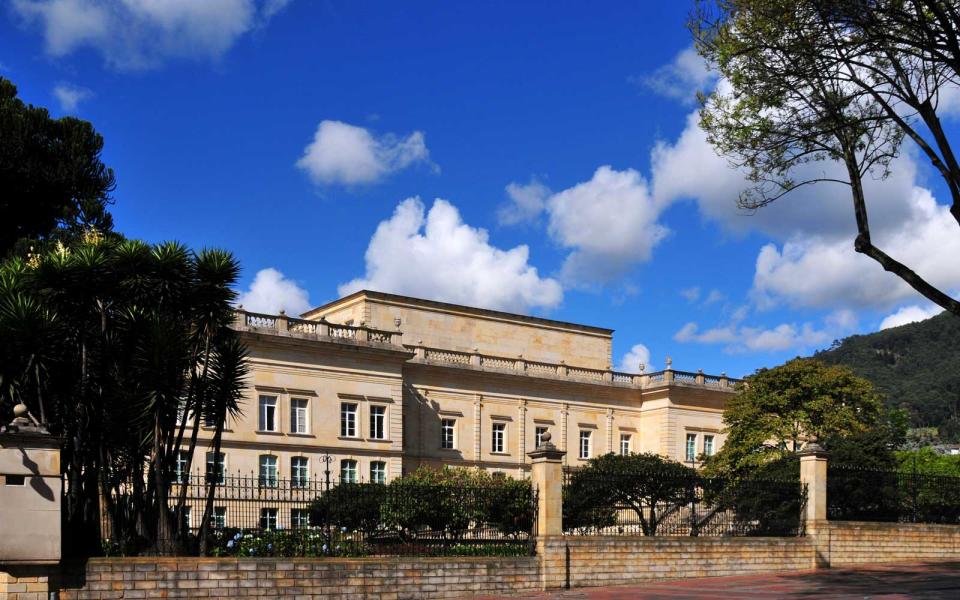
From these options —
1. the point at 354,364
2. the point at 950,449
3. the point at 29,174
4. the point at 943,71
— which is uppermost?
the point at 29,174

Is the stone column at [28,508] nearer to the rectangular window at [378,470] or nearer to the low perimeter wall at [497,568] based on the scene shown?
the low perimeter wall at [497,568]

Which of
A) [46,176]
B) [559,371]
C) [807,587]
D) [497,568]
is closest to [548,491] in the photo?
[497,568]

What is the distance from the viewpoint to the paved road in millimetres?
17641

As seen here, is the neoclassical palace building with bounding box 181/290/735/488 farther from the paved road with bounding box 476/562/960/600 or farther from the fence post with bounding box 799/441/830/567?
the paved road with bounding box 476/562/960/600

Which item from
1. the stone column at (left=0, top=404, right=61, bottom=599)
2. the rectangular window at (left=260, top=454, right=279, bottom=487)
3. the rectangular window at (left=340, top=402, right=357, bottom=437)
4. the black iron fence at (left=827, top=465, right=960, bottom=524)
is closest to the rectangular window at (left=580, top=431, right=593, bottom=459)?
the rectangular window at (left=340, top=402, right=357, bottom=437)

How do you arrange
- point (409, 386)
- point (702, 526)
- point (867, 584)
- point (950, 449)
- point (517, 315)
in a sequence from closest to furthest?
point (867, 584)
point (702, 526)
point (409, 386)
point (517, 315)
point (950, 449)

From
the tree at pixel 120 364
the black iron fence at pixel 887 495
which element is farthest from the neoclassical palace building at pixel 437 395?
the tree at pixel 120 364

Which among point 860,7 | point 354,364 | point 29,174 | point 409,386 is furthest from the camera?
point 409,386

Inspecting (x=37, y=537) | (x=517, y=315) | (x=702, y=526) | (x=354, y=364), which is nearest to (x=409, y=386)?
Answer: (x=354, y=364)

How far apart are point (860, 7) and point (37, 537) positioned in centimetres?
1414

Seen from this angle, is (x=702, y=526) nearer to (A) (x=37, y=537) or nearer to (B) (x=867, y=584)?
(B) (x=867, y=584)

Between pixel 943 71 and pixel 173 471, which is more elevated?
pixel 943 71

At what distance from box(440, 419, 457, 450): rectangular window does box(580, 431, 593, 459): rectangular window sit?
314 inches

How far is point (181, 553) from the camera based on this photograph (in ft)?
56.2
